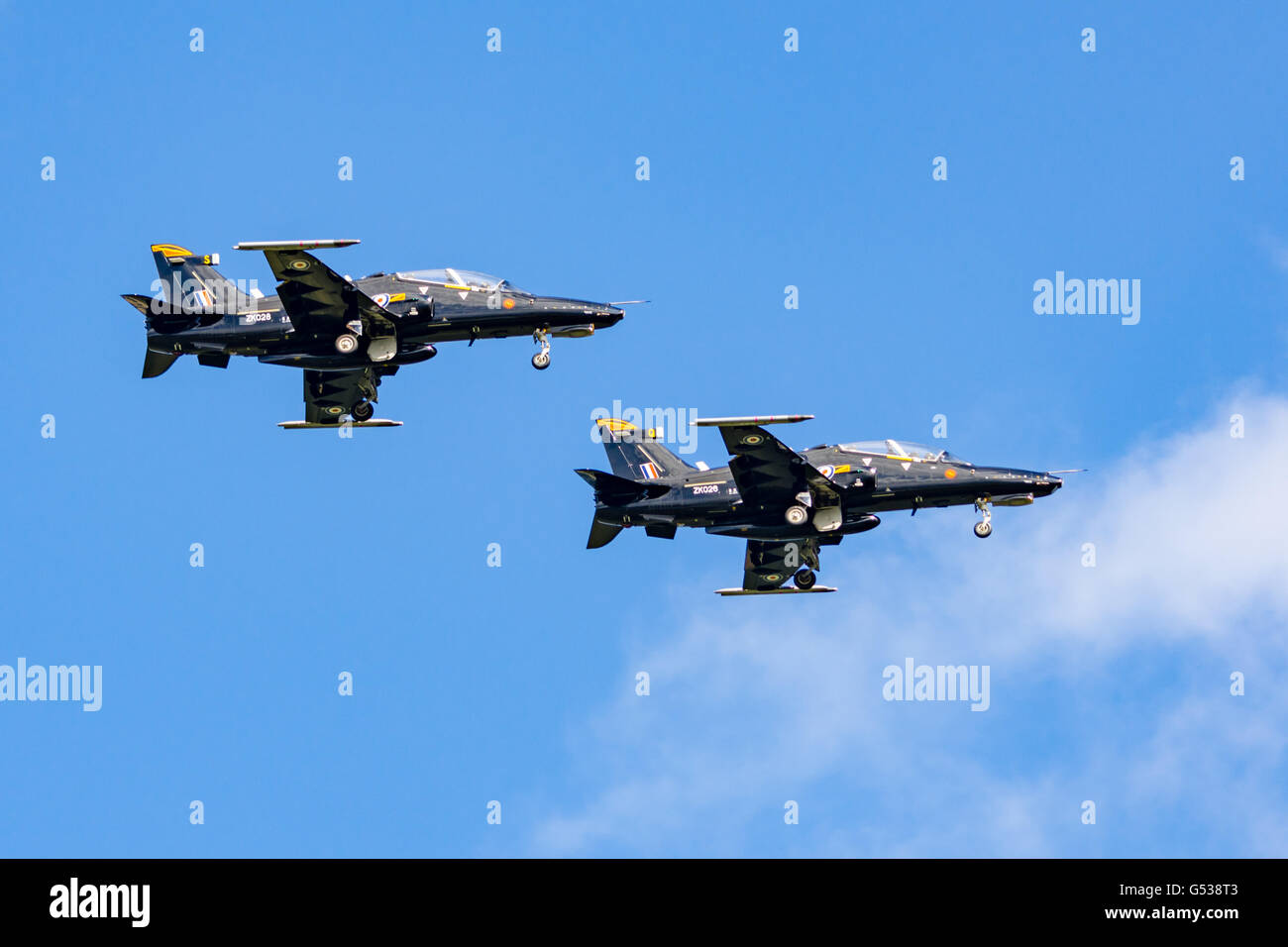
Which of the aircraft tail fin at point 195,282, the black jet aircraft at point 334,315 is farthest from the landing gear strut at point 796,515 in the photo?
the aircraft tail fin at point 195,282

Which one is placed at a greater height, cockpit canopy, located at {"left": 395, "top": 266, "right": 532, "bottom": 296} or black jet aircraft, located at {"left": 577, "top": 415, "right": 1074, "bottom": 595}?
cockpit canopy, located at {"left": 395, "top": 266, "right": 532, "bottom": 296}

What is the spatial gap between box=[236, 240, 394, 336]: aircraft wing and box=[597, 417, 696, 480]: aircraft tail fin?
31.5ft

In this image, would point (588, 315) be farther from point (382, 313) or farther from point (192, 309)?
point (192, 309)

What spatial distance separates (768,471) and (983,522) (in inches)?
294

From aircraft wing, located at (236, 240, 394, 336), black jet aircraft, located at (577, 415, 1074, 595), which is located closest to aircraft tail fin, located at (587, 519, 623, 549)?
black jet aircraft, located at (577, 415, 1074, 595)

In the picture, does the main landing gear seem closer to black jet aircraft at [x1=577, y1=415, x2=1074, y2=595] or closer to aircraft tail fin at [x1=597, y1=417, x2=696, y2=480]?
black jet aircraft at [x1=577, y1=415, x2=1074, y2=595]

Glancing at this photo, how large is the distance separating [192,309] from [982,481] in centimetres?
2636

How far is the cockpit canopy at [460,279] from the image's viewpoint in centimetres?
7112

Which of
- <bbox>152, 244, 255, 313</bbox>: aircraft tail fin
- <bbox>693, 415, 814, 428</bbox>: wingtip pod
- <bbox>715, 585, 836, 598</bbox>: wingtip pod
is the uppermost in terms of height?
<bbox>152, 244, 255, 313</bbox>: aircraft tail fin

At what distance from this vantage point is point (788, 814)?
6588cm

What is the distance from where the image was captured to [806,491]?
2776 inches

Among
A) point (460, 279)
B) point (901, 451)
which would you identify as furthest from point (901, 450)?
point (460, 279)

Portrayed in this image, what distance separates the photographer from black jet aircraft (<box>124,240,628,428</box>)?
69062 millimetres
